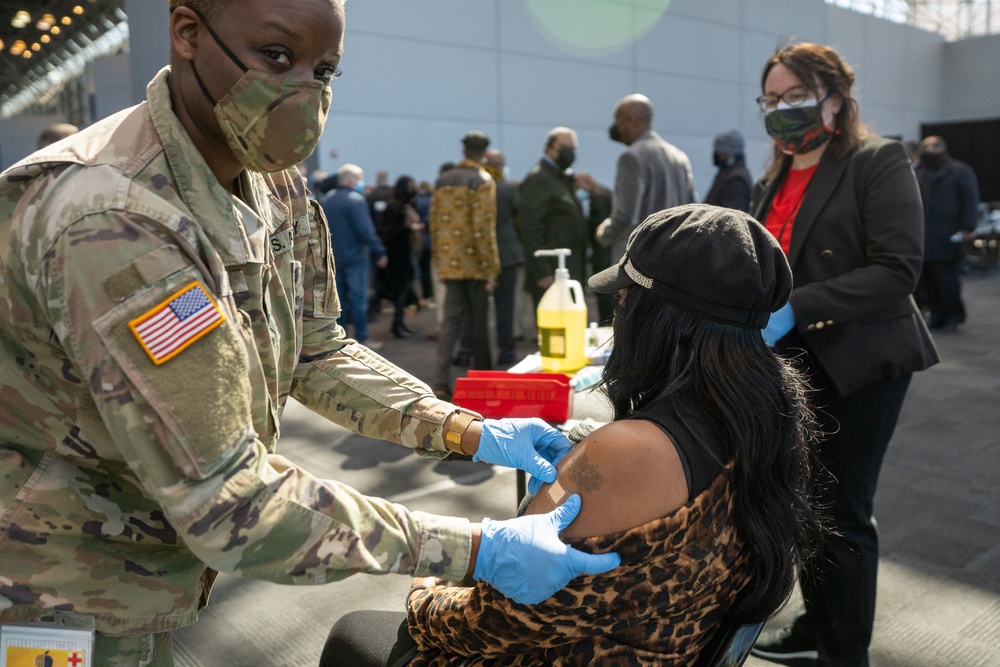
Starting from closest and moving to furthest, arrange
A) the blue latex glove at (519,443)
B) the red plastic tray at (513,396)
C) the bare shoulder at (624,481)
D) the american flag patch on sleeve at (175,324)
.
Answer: the american flag patch on sleeve at (175,324) → the bare shoulder at (624,481) → the blue latex glove at (519,443) → the red plastic tray at (513,396)

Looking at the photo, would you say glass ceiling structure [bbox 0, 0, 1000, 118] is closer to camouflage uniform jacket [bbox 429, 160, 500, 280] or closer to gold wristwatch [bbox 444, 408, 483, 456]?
camouflage uniform jacket [bbox 429, 160, 500, 280]

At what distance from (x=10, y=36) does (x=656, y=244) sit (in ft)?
104

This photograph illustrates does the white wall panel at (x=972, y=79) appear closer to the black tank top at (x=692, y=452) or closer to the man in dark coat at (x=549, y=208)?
the man in dark coat at (x=549, y=208)

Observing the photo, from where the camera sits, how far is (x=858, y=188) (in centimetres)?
229

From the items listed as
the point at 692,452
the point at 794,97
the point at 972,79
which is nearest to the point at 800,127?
the point at 794,97

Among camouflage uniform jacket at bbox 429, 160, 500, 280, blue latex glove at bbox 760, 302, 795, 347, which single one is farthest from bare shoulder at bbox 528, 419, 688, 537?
camouflage uniform jacket at bbox 429, 160, 500, 280

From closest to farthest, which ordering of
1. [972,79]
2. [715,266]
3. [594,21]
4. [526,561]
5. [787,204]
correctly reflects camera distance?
[526,561] → [715,266] → [787,204] → [594,21] → [972,79]

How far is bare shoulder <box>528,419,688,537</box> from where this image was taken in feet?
4.24

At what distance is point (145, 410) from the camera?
38.1 inches

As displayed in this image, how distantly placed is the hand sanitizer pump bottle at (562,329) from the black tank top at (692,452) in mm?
1391

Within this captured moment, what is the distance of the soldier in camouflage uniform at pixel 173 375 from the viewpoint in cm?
97

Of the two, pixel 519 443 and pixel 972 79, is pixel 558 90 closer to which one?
pixel 519 443

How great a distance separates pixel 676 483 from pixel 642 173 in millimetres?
4057

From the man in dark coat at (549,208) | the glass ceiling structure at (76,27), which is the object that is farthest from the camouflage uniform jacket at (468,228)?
the glass ceiling structure at (76,27)
